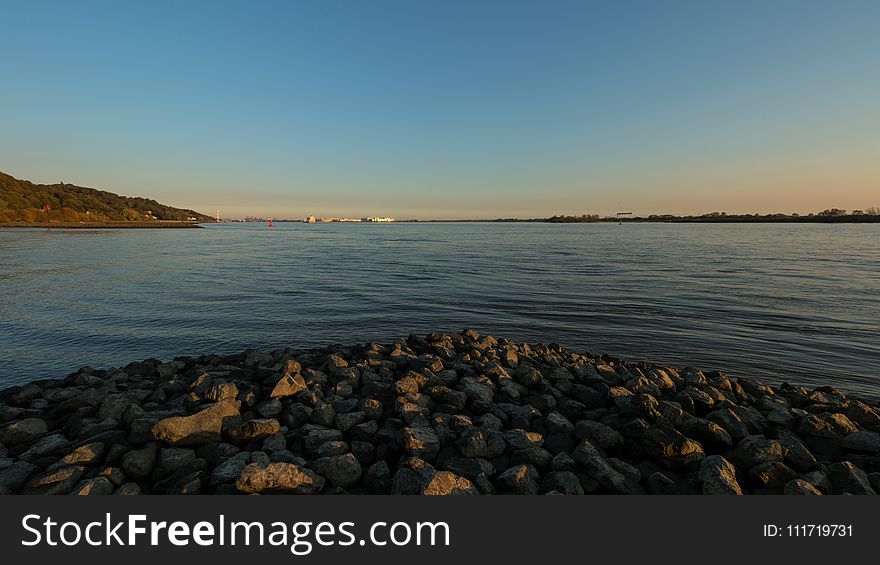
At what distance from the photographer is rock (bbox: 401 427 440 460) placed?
5121 millimetres

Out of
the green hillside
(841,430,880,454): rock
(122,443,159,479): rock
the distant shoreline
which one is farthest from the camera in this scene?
the green hillside

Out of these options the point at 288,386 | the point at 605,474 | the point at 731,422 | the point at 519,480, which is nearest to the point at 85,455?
the point at 288,386

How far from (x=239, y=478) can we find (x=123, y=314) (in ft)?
50.5

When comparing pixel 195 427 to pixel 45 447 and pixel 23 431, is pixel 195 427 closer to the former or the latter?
pixel 45 447

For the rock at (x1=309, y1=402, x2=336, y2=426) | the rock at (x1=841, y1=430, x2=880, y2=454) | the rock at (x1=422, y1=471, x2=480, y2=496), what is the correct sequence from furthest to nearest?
the rock at (x1=309, y1=402, x2=336, y2=426) < the rock at (x1=841, y1=430, x2=880, y2=454) < the rock at (x1=422, y1=471, x2=480, y2=496)

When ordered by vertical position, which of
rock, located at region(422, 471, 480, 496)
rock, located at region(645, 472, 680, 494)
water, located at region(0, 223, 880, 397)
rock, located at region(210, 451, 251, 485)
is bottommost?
water, located at region(0, 223, 880, 397)

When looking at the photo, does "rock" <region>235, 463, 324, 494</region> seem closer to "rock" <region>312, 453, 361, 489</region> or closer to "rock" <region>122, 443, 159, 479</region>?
"rock" <region>312, 453, 361, 489</region>

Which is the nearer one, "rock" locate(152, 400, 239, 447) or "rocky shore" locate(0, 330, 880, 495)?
"rocky shore" locate(0, 330, 880, 495)

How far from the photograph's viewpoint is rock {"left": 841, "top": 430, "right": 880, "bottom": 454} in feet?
17.9

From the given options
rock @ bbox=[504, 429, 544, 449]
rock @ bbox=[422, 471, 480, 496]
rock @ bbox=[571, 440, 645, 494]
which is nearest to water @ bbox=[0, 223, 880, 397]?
rock @ bbox=[504, 429, 544, 449]

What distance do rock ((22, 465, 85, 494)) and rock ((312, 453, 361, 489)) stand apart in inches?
98.9

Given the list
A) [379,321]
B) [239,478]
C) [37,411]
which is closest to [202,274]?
[379,321]

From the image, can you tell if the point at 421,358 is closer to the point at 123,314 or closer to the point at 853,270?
the point at 123,314

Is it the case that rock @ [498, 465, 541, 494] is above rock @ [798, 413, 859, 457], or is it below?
above
